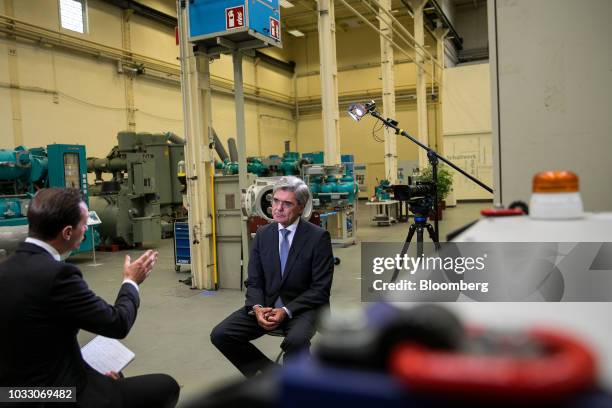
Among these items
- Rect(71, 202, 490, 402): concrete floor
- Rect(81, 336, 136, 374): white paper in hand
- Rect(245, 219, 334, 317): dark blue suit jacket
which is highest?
Rect(245, 219, 334, 317): dark blue suit jacket

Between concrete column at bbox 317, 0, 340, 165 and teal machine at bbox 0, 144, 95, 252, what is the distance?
3.65 metres

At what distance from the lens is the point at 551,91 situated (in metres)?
1.39

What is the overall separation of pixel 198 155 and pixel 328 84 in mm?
3221

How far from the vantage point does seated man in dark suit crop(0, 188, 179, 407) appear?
4.57ft

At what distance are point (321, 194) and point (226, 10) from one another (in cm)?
331

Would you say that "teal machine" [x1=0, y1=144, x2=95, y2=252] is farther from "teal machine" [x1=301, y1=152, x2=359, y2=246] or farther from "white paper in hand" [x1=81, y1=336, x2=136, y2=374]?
"white paper in hand" [x1=81, y1=336, x2=136, y2=374]

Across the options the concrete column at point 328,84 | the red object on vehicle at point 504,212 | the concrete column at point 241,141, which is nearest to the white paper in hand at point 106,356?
the red object on vehicle at point 504,212

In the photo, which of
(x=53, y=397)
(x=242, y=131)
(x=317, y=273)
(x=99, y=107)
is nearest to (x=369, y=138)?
(x=99, y=107)

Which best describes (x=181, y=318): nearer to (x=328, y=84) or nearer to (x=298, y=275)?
(x=298, y=275)

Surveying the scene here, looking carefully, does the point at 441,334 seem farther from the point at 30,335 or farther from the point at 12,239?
the point at 12,239

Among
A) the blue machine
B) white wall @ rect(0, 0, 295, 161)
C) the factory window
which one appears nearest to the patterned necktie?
the blue machine

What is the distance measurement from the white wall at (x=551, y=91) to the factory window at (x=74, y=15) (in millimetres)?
9848

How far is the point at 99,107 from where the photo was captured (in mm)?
9812

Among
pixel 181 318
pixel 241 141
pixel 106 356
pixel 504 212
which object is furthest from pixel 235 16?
pixel 504 212
